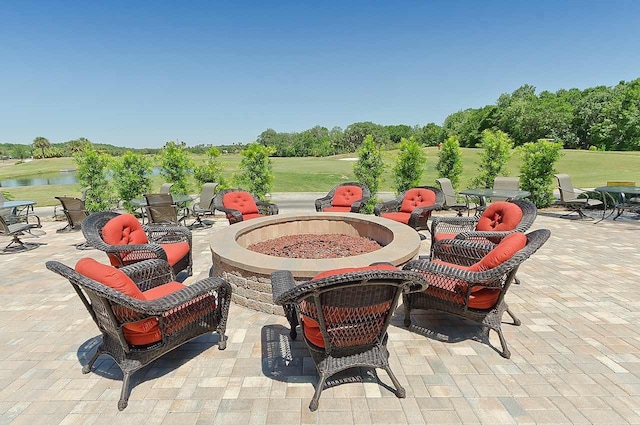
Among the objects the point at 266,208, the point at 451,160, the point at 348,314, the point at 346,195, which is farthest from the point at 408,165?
the point at 348,314

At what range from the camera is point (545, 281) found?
4.45m

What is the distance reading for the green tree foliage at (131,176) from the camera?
9.44 meters

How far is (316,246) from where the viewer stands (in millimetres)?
5215

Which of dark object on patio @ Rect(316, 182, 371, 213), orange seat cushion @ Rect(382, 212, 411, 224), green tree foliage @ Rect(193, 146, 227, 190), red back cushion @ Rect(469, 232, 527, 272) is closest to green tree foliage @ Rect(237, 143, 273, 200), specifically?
green tree foliage @ Rect(193, 146, 227, 190)

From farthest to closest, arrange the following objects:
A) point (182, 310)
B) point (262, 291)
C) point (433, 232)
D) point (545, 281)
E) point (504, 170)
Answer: point (504, 170) < point (433, 232) < point (545, 281) < point (262, 291) < point (182, 310)

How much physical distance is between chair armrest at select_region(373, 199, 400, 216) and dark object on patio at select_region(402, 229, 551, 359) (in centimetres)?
361

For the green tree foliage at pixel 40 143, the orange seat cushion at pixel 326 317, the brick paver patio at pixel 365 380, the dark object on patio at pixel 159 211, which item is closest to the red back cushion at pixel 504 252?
the brick paver patio at pixel 365 380

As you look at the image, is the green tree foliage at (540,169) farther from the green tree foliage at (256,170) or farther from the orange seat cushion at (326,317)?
the orange seat cushion at (326,317)

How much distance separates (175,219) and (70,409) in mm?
5308

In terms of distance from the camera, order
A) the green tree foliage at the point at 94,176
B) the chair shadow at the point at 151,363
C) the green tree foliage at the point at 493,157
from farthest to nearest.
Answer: the green tree foliage at the point at 493,157
the green tree foliage at the point at 94,176
the chair shadow at the point at 151,363

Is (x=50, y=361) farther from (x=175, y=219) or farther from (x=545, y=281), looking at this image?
(x=545, y=281)

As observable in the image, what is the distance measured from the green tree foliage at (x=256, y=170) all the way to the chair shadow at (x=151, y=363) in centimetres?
719

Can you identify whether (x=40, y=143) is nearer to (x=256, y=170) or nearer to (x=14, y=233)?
(x=256, y=170)

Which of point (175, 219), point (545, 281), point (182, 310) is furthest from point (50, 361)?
point (545, 281)
